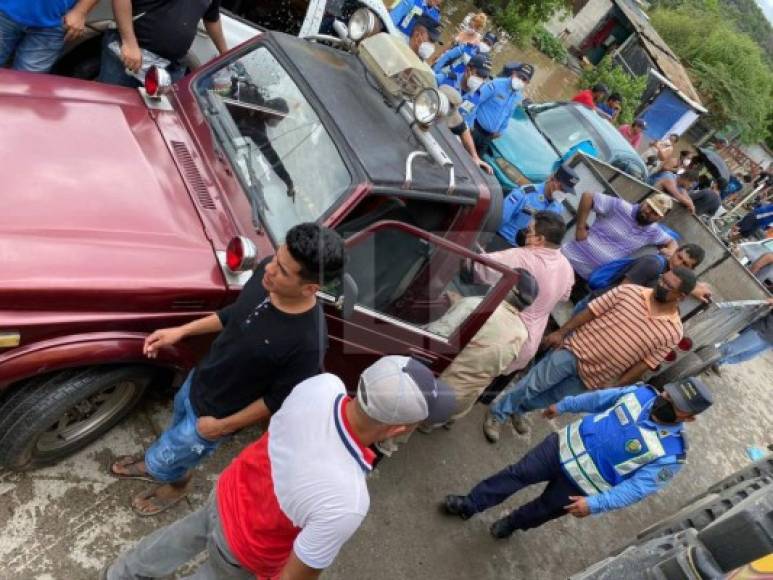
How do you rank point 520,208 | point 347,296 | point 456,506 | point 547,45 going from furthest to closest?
1. point 547,45
2. point 520,208
3. point 456,506
4. point 347,296

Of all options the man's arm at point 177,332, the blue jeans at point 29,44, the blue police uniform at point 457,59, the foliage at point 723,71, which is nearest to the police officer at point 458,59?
the blue police uniform at point 457,59

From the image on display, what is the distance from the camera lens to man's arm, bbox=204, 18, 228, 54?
4.11 metres

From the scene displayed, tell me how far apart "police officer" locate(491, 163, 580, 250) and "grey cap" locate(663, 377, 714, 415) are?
83.7 inches

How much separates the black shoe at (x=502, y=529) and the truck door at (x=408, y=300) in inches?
44.8

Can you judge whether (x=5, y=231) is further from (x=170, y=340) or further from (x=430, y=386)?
(x=430, y=386)

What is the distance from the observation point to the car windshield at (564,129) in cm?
726

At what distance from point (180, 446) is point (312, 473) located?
1.03m

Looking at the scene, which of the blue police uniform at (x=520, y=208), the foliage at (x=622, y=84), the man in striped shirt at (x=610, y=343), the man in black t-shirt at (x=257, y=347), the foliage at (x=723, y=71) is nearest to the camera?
the man in black t-shirt at (x=257, y=347)

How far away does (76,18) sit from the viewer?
3.53m

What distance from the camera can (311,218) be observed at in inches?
110

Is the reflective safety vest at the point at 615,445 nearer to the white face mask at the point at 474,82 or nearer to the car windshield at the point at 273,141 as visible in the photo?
the car windshield at the point at 273,141

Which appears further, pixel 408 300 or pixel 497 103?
pixel 497 103

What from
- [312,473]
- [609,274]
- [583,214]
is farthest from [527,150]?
[312,473]

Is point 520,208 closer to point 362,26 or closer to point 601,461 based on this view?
point 362,26
